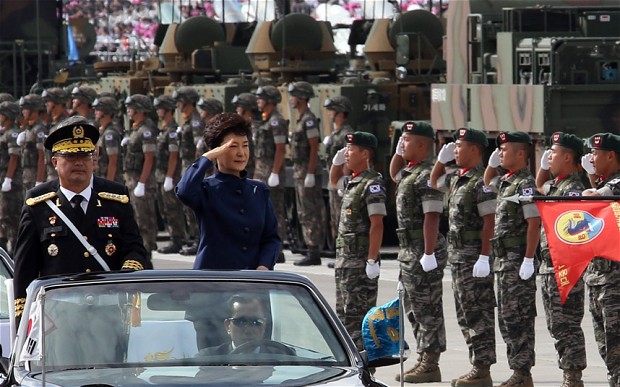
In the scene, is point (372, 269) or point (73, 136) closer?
point (73, 136)

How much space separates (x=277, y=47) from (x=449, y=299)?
893cm

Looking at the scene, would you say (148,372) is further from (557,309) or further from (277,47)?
(277,47)

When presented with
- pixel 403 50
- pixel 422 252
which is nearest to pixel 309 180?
pixel 403 50

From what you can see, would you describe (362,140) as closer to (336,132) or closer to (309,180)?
(336,132)

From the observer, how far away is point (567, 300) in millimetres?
11055

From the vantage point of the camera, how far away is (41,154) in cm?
2308

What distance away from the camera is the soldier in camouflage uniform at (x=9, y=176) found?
23312mm

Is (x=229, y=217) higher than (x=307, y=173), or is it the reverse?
(x=229, y=217)

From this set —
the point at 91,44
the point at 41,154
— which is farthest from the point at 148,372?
the point at 91,44

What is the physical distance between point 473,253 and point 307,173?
9.13m

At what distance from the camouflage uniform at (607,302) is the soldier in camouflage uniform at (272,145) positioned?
35.2ft

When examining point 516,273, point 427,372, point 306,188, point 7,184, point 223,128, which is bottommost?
point 427,372

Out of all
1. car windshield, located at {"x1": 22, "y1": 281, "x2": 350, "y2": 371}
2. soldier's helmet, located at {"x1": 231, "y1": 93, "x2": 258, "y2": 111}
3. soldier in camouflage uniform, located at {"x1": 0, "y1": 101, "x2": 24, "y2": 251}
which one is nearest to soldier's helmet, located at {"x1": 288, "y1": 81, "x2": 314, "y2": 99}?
soldier's helmet, located at {"x1": 231, "y1": 93, "x2": 258, "y2": 111}

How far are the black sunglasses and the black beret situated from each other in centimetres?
178
